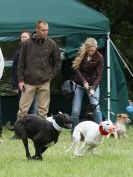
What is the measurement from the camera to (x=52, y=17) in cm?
1261

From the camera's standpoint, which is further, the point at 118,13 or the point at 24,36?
the point at 118,13

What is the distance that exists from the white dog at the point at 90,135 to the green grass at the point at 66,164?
0.40ft

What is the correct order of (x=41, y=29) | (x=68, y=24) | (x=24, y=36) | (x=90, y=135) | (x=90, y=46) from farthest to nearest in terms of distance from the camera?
(x=68, y=24)
(x=24, y=36)
(x=90, y=46)
(x=41, y=29)
(x=90, y=135)

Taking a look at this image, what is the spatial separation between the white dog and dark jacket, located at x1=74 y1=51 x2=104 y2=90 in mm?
2629

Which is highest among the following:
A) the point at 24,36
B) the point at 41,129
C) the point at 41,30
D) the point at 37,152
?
the point at 41,30

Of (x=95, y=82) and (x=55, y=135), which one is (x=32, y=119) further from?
(x=95, y=82)

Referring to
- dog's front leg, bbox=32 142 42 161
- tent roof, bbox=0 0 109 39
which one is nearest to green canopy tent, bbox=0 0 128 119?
tent roof, bbox=0 0 109 39

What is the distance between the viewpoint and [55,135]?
8312mm

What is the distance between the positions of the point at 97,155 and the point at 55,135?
84 centimetres

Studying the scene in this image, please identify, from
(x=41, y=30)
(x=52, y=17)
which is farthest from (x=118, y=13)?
(x=41, y=30)

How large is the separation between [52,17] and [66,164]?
5056 mm

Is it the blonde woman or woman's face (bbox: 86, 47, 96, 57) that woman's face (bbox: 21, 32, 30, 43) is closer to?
the blonde woman

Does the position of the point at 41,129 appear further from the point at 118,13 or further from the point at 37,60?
the point at 118,13

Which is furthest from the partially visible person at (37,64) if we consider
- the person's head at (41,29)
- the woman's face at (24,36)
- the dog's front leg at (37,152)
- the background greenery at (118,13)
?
the background greenery at (118,13)
